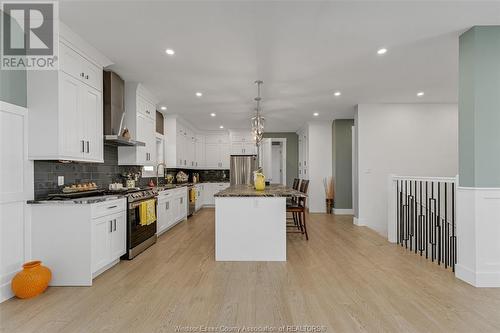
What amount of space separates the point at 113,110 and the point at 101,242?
2013 mm

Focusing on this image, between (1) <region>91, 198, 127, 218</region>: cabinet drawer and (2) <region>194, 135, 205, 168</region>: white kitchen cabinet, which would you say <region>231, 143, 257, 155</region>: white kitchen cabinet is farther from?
(1) <region>91, 198, 127, 218</region>: cabinet drawer

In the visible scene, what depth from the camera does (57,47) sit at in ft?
9.12

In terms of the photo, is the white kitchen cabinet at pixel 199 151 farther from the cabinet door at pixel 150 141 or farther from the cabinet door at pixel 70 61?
the cabinet door at pixel 70 61

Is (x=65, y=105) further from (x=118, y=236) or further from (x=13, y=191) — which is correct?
(x=118, y=236)

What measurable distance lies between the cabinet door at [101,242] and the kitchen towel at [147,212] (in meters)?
0.64

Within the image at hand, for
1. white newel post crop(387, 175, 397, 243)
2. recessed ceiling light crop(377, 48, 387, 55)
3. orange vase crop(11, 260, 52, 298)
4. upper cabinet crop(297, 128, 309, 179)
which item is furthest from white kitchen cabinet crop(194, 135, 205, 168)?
recessed ceiling light crop(377, 48, 387, 55)

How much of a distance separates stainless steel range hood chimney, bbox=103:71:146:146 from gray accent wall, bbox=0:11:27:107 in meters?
1.13

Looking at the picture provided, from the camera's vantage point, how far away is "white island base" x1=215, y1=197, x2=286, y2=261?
11.6 ft

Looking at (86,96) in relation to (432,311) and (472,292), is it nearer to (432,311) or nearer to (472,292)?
(432,311)

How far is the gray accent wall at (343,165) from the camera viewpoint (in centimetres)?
729

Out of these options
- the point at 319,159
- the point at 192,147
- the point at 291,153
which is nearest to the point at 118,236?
the point at 192,147

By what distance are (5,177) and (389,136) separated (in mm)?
6477

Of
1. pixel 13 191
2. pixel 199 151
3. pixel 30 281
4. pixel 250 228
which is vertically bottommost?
pixel 30 281

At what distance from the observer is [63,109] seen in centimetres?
288
